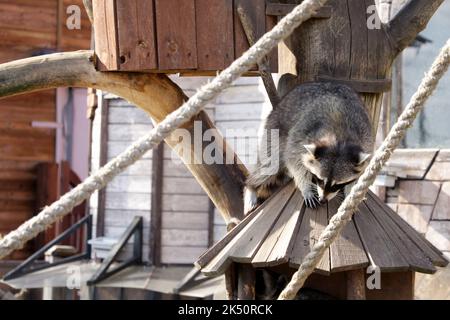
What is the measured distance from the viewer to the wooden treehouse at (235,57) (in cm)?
465

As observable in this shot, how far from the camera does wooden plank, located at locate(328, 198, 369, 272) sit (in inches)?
163

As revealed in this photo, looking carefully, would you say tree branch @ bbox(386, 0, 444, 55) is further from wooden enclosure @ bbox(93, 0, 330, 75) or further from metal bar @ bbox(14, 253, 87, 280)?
metal bar @ bbox(14, 253, 87, 280)

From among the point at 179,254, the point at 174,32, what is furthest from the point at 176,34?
the point at 179,254

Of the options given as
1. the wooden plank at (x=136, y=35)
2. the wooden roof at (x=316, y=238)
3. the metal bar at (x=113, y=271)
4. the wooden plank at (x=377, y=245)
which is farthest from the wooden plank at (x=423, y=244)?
the metal bar at (x=113, y=271)

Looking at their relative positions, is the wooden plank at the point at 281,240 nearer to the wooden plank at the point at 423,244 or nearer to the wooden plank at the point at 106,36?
the wooden plank at the point at 423,244

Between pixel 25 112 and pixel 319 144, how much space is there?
11458 millimetres

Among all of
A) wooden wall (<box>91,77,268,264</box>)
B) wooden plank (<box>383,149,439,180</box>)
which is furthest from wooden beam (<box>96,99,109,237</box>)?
wooden plank (<box>383,149,439,180</box>)

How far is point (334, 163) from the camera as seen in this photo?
16.7ft

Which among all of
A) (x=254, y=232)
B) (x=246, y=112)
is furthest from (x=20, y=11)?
(x=254, y=232)

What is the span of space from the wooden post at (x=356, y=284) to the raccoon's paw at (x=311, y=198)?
0.46 meters

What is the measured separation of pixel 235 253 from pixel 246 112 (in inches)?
301

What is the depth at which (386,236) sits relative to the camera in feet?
14.5

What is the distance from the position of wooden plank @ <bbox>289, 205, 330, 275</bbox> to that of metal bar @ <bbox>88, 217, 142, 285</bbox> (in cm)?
774

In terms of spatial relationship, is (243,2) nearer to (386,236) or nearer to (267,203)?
(267,203)
